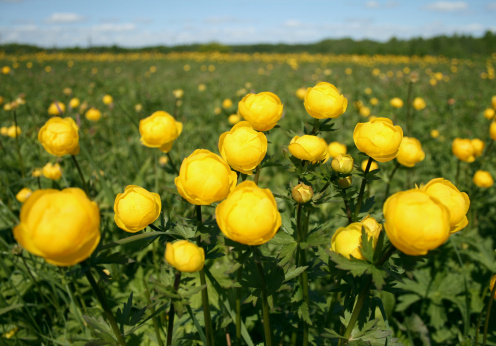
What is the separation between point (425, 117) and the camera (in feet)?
14.7

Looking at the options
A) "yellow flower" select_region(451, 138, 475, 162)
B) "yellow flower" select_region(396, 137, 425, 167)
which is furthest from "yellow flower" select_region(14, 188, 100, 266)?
"yellow flower" select_region(451, 138, 475, 162)

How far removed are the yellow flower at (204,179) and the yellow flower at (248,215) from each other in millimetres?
69

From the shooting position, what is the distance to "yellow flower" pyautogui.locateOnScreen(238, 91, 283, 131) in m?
1.01

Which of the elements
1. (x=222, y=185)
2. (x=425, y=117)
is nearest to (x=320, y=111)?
(x=222, y=185)

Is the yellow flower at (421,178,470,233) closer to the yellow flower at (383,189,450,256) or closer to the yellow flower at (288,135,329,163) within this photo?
the yellow flower at (383,189,450,256)

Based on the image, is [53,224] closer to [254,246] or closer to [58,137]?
[254,246]

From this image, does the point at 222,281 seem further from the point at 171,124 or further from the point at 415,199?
the point at 415,199

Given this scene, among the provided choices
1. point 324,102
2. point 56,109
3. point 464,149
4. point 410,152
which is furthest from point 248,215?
point 56,109

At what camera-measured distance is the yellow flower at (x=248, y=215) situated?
66 cm

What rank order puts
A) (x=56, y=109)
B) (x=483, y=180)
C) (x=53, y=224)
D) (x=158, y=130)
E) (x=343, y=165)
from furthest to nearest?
(x=56, y=109)
(x=483, y=180)
(x=158, y=130)
(x=343, y=165)
(x=53, y=224)

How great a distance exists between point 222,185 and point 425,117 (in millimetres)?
4628

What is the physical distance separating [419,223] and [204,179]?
0.46 m

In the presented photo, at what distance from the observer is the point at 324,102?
102cm

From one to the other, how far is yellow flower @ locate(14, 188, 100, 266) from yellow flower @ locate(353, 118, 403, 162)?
0.75 metres
